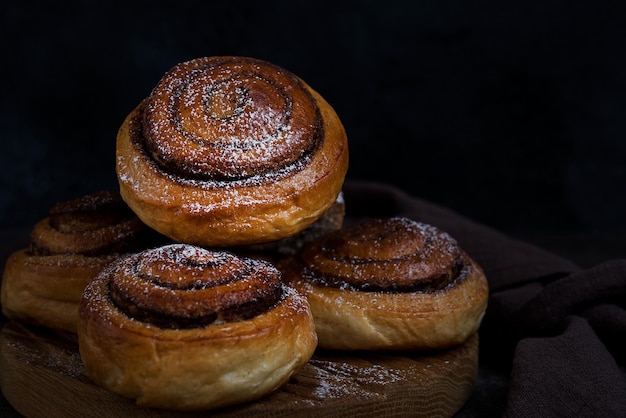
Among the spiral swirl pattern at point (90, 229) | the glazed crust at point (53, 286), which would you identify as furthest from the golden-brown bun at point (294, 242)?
the glazed crust at point (53, 286)

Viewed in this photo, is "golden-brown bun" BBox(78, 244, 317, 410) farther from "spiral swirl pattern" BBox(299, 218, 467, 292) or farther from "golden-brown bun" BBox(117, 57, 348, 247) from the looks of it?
"spiral swirl pattern" BBox(299, 218, 467, 292)

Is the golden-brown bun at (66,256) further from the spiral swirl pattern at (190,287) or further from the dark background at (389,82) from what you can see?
the dark background at (389,82)

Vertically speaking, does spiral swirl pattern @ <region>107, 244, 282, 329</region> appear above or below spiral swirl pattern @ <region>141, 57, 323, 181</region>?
below

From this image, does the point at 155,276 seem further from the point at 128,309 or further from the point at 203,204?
the point at 203,204

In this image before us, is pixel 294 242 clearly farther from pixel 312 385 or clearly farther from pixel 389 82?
pixel 389 82

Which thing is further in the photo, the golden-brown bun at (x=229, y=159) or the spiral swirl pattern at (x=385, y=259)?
the spiral swirl pattern at (x=385, y=259)

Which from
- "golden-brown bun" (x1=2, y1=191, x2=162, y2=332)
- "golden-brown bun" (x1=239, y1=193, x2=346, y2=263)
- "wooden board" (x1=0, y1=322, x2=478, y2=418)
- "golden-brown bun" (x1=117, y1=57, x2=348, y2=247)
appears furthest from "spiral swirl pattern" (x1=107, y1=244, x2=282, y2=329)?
"golden-brown bun" (x1=239, y1=193, x2=346, y2=263)

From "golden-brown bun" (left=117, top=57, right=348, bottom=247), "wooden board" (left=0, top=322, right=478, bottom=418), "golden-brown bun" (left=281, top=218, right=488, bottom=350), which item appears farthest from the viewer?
"golden-brown bun" (left=281, top=218, right=488, bottom=350)
